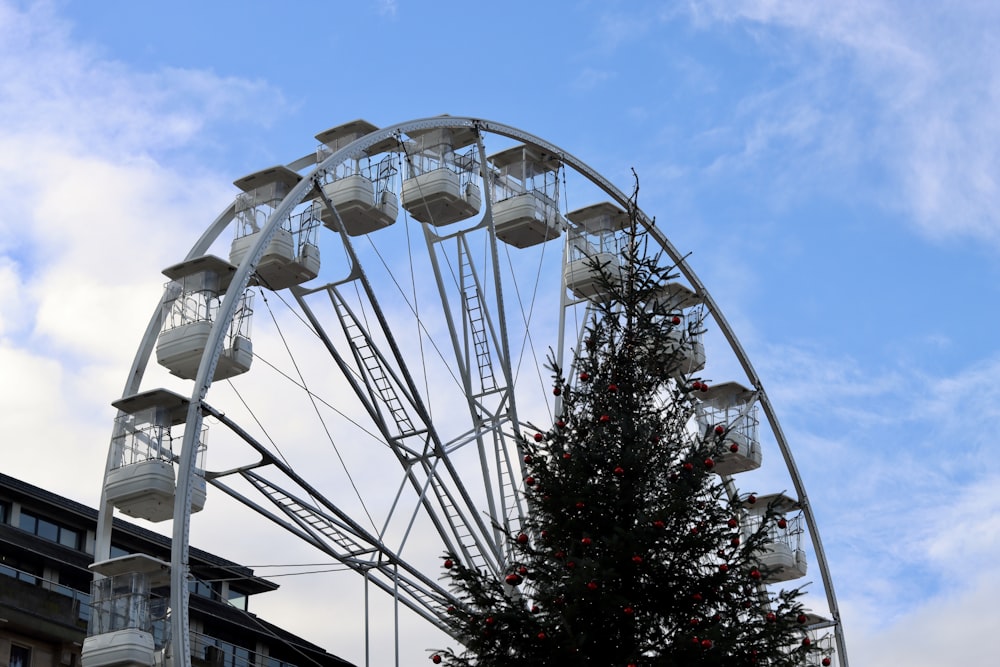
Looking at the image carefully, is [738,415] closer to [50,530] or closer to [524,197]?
[524,197]

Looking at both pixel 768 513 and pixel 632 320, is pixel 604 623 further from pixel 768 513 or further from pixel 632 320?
pixel 632 320

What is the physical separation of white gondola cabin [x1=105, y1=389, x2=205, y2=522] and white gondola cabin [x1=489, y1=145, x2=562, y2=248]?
8.06 meters

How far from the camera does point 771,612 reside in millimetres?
17484

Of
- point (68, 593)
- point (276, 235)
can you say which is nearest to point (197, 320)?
point (276, 235)

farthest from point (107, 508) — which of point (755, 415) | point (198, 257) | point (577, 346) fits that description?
point (755, 415)

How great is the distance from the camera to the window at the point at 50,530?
126 ft

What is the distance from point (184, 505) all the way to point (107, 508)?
261 centimetres

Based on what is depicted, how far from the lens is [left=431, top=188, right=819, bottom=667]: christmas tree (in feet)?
56.5

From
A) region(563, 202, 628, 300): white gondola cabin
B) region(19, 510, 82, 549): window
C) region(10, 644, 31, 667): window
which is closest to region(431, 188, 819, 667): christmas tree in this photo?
region(563, 202, 628, 300): white gondola cabin

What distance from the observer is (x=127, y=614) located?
24156 mm

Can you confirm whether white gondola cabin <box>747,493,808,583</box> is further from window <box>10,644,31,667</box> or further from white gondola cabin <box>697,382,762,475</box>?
window <box>10,644,31,667</box>

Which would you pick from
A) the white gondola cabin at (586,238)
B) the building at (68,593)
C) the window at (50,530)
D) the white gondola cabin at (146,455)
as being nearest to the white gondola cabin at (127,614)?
the white gondola cabin at (146,455)

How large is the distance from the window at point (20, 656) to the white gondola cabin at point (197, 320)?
931 centimetres

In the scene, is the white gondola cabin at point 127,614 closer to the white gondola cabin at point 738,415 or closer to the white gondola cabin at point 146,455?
the white gondola cabin at point 146,455
